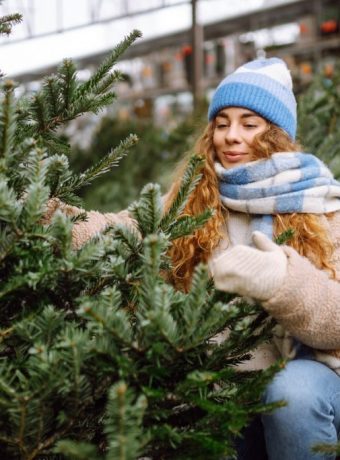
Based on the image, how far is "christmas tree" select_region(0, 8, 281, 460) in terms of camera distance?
3.57 ft

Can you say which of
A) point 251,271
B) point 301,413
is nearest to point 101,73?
point 251,271

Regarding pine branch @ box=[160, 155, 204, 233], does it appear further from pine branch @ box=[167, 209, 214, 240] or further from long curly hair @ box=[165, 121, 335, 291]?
long curly hair @ box=[165, 121, 335, 291]

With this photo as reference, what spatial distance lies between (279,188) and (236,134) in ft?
0.82

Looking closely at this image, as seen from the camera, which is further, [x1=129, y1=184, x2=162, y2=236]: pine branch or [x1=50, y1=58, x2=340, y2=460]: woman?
[x1=50, y1=58, x2=340, y2=460]: woman

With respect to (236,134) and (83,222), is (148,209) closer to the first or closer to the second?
(83,222)

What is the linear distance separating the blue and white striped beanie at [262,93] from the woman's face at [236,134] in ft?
0.08

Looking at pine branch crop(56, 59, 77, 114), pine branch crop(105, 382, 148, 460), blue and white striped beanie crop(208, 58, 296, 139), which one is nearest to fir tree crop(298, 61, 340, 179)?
blue and white striped beanie crop(208, 58, 296, 139)

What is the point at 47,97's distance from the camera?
140 cm

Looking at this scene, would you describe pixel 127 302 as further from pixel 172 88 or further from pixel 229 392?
pixel 172 88

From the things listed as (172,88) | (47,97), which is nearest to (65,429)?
(47,97)

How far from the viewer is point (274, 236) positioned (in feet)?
6.19

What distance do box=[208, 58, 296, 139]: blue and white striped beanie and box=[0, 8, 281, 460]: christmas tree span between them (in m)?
0.74

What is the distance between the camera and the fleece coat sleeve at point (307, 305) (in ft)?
4.62

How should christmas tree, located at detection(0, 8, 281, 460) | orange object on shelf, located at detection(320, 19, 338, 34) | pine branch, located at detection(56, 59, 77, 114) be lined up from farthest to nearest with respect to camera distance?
1. orange object on shelf, located at detection(320, 19, 338, 34)
2. pine branch, located at detection(56, 59, 77, 114)
3. christmas tree, located at detection(0, 8, 281, 460)
